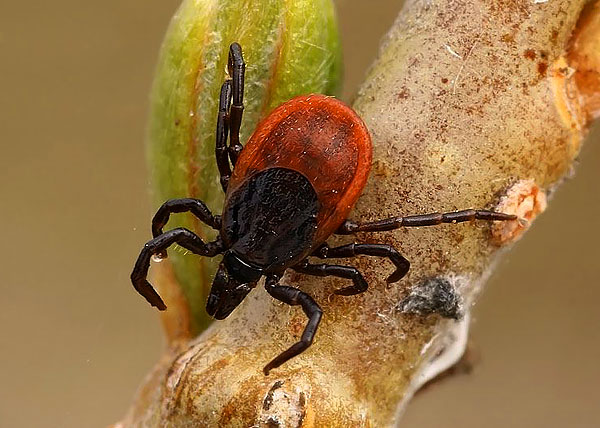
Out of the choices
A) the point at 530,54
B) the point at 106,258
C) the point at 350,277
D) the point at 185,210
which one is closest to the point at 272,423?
the point at 350,277

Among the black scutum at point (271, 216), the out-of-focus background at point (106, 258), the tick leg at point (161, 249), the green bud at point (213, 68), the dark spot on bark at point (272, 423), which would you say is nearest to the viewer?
the dark spot on bark at point (272, 423)

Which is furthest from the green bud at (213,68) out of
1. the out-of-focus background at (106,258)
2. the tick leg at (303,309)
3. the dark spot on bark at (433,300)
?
the out-of-focus background at (106,258)

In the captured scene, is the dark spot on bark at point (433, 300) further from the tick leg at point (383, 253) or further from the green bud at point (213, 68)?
the green bud at point (213, 68)

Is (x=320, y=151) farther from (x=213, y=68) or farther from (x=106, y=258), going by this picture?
(x=106, y=258)

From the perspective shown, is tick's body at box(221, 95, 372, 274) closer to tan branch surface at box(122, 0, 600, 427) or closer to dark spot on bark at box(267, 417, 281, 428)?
tan branch surface at box(122, 0, 600, 427)

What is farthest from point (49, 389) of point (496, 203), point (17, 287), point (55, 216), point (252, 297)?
point (496, 203)
